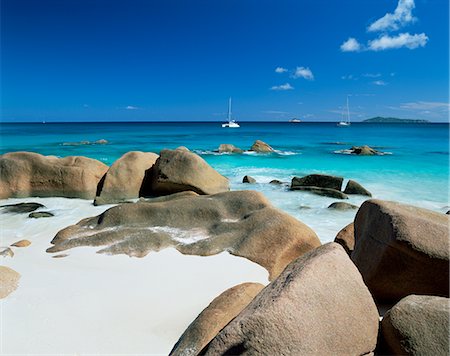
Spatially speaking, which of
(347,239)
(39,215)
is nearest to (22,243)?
(39,215)

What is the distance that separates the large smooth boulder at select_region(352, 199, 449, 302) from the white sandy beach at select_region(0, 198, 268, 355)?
136cm

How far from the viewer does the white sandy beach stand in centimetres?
304

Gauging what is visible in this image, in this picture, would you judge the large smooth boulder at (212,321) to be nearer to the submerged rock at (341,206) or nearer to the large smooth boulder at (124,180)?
the submerged rock at (341,206)

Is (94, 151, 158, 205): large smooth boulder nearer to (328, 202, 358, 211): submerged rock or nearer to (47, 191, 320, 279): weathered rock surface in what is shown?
(47, 191, 320, 279): weathered rock surface

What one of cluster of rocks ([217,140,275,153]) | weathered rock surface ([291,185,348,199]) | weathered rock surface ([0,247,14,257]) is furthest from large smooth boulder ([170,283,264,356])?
cluster of rocks ([217,140,275,153])

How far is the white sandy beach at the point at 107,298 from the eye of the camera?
304 centimetres

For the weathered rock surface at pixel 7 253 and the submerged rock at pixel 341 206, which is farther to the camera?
the submerged rock at pixel 341 206

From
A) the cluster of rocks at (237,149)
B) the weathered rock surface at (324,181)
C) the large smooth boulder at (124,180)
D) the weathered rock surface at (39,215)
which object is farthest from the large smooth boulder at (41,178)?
the cluster of rocks at (237,149)

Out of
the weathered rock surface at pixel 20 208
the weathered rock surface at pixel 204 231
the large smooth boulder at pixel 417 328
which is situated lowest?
the weathered rock surface at pixel 20 208

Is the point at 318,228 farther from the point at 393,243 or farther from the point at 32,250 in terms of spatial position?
the point at 32,250

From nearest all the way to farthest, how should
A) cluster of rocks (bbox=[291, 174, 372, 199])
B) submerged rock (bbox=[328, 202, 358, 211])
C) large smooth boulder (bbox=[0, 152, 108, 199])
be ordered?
submerged rock (bbox=[328, 202, 358, 211]) → large smooth boulder (bbox=[0, 152, 108, 199]) → cluster of rocks (bbox=[291, 174, 372, 199])

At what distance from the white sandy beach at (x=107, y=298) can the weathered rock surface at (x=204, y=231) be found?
8.0 inches

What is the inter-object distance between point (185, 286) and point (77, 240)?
2215 mm

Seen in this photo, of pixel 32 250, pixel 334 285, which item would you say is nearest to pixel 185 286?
pixel 334 285
